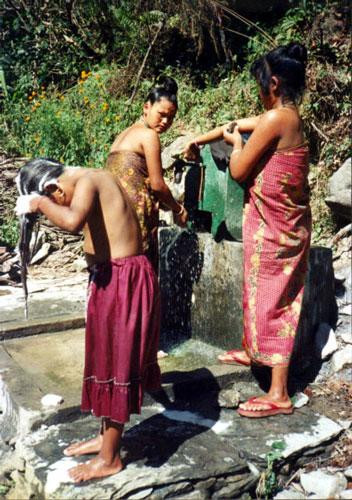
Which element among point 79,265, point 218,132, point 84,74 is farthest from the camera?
point 84,74

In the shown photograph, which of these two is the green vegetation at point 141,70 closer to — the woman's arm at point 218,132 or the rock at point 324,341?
the rock at point 324,341

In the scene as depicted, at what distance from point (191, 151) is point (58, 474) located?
2.29 m

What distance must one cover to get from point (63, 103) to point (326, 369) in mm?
6736

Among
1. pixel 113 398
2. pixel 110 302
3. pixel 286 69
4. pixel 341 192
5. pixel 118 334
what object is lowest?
pixel 113 398

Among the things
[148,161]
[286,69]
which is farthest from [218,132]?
[286,69]

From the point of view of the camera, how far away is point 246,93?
759 cm

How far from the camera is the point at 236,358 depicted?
3973 millimetres

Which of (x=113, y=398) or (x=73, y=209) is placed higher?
(x=73, y=209)

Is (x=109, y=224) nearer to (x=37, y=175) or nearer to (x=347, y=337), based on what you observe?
(x=37, y=175)

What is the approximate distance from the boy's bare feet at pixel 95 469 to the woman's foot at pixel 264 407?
93cm

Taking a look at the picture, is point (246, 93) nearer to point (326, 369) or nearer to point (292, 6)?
point (292, 6)

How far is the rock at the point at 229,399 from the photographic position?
11.8 ft

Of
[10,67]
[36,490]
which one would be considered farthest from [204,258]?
[10,67]

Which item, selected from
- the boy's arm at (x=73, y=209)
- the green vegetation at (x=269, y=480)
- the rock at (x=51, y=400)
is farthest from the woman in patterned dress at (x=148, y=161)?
the green vegetation at (x=269, y=480)
